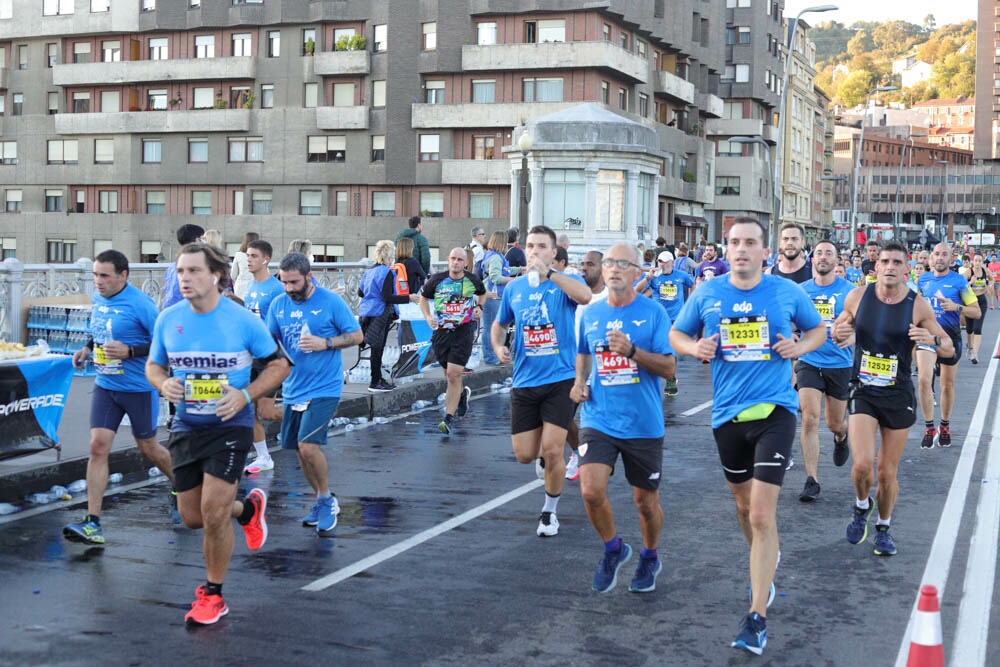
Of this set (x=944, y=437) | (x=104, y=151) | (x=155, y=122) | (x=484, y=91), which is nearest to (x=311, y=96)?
(x=155, y=122)

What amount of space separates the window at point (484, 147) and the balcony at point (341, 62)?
20.3ft

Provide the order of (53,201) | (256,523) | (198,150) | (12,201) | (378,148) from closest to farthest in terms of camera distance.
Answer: (256,523) → (378,148) → (198,150) → (53,201) → (12,201)

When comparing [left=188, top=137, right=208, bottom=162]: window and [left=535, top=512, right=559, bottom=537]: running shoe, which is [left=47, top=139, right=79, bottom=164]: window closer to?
[left=188, top=137, right=208, bottom=162]: window

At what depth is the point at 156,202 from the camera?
63938mm

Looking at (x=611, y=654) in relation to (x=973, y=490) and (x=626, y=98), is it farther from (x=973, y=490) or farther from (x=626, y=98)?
(x=626, y=98)

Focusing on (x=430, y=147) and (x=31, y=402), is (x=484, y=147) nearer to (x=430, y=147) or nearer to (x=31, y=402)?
(x=430, y=147)

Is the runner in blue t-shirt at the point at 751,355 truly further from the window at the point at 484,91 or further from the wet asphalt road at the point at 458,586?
the window at the point at 484,91

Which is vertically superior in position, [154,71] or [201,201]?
[154,71]

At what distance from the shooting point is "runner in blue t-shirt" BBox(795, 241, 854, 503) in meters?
9.82

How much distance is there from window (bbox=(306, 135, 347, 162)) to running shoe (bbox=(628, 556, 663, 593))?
180 feet

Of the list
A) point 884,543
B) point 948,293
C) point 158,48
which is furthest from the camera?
point 158,48

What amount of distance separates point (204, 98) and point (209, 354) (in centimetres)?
5882

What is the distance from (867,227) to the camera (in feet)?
360

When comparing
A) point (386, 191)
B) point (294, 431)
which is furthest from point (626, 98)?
point (294, 431)
